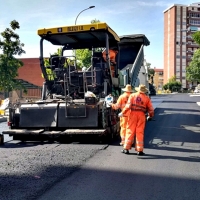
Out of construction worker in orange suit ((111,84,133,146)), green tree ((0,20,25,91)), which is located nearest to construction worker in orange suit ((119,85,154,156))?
construction worker in orange suit ((111,84,133,146))

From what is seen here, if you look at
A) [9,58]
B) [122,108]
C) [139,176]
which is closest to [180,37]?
[9,58]

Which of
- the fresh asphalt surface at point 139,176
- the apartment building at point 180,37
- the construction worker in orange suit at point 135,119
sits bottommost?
the fresh asphalt surface at point 139,176

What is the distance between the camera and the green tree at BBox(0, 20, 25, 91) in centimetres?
1588

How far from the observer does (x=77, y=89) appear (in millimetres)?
9102

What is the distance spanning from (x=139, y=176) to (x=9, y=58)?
12233 mm

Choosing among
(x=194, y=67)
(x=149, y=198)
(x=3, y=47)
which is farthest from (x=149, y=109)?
(x=194, y=67)

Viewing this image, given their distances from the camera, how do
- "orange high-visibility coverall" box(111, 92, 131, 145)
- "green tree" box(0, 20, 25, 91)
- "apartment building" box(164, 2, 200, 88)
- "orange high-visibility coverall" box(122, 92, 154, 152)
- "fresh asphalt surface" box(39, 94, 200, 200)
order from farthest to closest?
"apartment building" box(164, 2, 200, 88), "green tree" box(0, 20, 25, 91), "orange high-visibility coverall" box(111, 92, 131, 145), "orange high-visibility coverall" box(122, 92, 154, 152), "fresh asphalt surface" box(39, 94, 200, 200)

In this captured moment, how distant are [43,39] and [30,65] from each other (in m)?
40.5

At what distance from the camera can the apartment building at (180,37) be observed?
311ft

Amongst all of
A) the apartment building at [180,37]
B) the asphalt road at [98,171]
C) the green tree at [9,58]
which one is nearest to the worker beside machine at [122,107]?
the asphalt road at [98,171]

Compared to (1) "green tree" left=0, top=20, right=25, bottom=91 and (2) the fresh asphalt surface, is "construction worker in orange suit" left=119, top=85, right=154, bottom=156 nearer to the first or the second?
(2) the fresh asphalt surface

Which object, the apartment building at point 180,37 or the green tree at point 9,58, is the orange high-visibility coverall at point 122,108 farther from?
the apartment building at point 180,37

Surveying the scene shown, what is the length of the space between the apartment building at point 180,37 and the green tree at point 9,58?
82137mm

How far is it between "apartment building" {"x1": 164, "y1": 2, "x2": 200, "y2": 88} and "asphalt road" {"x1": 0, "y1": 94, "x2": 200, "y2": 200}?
8956 cm
